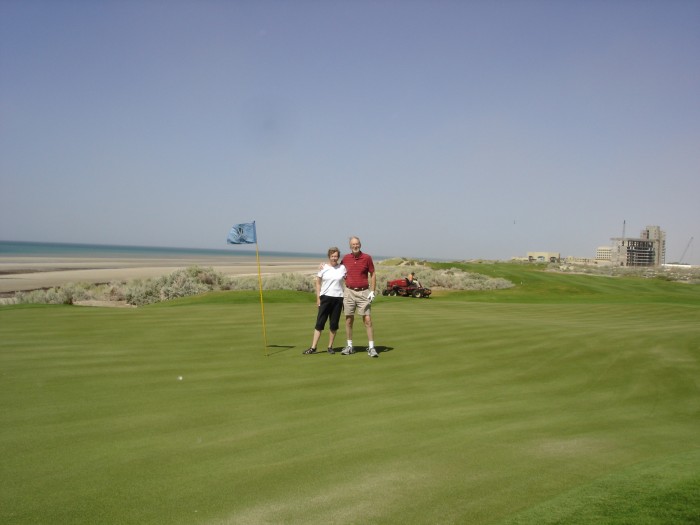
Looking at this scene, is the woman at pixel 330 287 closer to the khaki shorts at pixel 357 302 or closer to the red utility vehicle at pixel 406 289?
the khaki shorts at pixel 357 302

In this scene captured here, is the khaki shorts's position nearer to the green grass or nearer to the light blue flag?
the green grass

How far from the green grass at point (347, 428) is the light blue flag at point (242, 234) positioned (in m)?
2.14

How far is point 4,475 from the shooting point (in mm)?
4496

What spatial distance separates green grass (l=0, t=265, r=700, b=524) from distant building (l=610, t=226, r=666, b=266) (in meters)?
129

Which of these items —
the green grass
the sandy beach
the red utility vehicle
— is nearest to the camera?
the green grass

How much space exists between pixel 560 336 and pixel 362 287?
15.9 feet

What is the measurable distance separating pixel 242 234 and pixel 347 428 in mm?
6313

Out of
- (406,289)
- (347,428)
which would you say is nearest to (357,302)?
(347,428)

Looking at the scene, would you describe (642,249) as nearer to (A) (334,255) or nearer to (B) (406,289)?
(B) (406,289)

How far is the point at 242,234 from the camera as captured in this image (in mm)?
11188

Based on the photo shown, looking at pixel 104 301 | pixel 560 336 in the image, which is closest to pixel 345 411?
pixel 560 336

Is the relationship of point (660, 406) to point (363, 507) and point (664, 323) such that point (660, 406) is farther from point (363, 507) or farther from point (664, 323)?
point (664, 323)

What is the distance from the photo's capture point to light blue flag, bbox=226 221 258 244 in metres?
11.1

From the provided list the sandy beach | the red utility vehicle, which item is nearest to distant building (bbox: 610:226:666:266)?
the sandy beach
